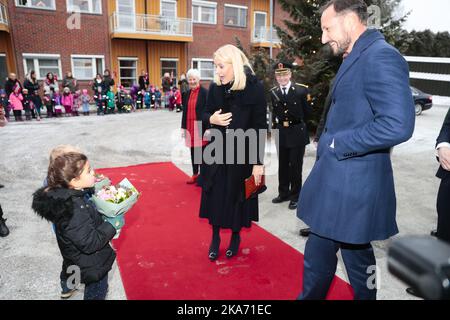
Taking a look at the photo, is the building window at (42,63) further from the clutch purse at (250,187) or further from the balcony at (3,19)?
the clutch purse at (250,187)

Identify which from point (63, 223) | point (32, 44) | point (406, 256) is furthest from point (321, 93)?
point (32, 44)

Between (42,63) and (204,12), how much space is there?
33.2 feet

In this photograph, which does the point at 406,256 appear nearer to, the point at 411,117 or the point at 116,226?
the point at 411,117

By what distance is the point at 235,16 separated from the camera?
2316 cm

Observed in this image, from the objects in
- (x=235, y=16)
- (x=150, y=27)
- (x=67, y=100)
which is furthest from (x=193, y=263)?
(x=235, y=16)

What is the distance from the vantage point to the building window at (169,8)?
2061 cm

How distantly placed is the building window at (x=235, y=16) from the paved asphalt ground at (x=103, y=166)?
11.8 meters

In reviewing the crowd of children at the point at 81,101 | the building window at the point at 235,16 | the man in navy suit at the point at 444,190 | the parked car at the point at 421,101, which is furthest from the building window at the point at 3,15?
the parked car at the point at 421,101

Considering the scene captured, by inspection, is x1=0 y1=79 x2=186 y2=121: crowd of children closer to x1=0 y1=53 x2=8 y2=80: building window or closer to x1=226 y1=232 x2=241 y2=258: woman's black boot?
x1=0 y1=53 x2=8 y2=80: building window

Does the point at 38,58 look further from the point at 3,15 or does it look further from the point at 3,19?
the point at 3,15

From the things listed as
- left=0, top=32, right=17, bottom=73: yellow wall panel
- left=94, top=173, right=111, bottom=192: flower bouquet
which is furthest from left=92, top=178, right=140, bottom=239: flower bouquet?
left=0, top=32, right=17, bottom=73: yellow wall panel

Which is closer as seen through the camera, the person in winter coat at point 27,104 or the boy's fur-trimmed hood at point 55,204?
the boy's fur-trimmed hood at point 55,204

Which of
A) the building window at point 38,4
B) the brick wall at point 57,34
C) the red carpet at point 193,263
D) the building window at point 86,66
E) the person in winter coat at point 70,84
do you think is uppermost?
the building window at point 38,4

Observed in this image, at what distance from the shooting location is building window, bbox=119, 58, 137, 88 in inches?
787
